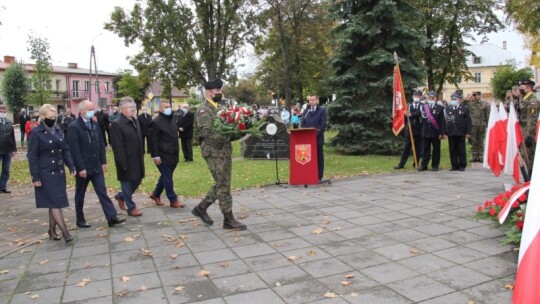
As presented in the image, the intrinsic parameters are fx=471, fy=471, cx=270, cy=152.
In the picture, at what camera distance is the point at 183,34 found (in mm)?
29547

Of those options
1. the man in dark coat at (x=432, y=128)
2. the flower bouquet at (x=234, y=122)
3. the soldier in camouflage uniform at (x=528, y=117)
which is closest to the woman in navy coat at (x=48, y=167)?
the flower bouquet at (x=234, y=122)

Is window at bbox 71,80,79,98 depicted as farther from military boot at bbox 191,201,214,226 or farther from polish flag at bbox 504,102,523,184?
polish flag at bbox 504,102,523,184

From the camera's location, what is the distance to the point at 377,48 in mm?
16812

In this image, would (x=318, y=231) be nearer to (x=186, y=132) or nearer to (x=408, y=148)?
(x=408, y=148)

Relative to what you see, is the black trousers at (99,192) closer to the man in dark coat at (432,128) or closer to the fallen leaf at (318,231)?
the fallen leaf at (318,231)

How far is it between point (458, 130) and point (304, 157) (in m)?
4.41

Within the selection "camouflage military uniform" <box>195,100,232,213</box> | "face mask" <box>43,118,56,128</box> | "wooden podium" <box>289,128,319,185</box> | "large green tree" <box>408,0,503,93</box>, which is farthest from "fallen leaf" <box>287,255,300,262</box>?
"large green tree" <box>408,0,503,93</box>

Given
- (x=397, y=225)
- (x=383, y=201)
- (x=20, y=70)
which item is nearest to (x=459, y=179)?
(x=383, y=201)

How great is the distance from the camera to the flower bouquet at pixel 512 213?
5512 mm

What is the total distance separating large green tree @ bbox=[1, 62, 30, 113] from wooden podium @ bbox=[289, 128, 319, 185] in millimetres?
39601

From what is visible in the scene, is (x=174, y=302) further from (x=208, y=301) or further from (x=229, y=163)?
(x=229, y=163)

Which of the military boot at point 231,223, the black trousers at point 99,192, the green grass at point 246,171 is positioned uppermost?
the black trousers at point 99,192

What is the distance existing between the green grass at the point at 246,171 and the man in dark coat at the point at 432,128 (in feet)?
1.81

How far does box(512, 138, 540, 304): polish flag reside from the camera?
6.10 feet
